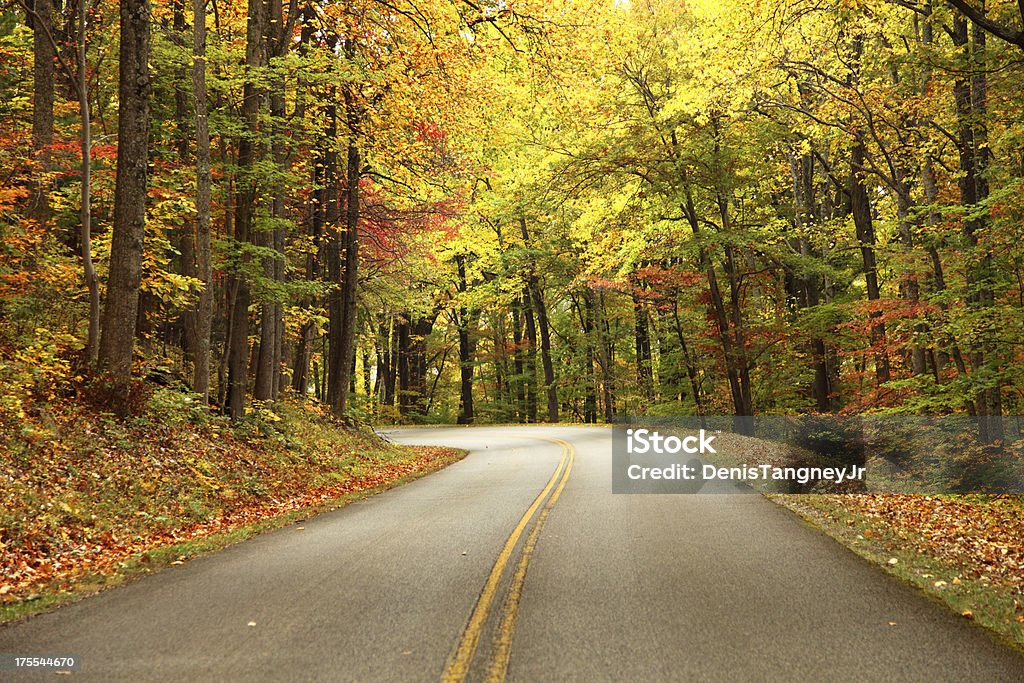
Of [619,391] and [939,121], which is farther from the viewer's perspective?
[619,391]

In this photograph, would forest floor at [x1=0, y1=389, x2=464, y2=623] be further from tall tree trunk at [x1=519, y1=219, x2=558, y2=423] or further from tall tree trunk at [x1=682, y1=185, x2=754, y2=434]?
tall tree trunk at [x1=519, y1=219, x2=558, y2=423]

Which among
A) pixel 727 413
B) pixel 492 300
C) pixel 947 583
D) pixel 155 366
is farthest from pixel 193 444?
pixel 492 300

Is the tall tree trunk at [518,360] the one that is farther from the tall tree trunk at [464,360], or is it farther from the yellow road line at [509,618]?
the yellow road line at [509,618]

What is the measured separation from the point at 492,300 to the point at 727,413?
16190 mm

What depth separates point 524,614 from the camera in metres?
5.52

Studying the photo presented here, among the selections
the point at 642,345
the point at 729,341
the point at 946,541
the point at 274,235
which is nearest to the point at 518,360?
the point at 642,345

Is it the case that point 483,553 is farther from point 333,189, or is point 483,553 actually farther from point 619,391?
point 619,391

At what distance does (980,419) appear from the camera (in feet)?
43.0

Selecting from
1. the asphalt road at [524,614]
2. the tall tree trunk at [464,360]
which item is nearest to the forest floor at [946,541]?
the asphalt road at [524,614]

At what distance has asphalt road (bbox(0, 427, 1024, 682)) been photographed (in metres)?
4.46

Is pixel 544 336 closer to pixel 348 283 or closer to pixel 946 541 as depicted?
pixel 348 283

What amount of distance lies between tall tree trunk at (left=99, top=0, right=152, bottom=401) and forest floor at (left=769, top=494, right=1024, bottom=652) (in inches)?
447

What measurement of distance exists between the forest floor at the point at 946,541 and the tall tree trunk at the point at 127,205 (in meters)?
11.4

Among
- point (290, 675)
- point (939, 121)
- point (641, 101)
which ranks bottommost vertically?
point (290, 675)
